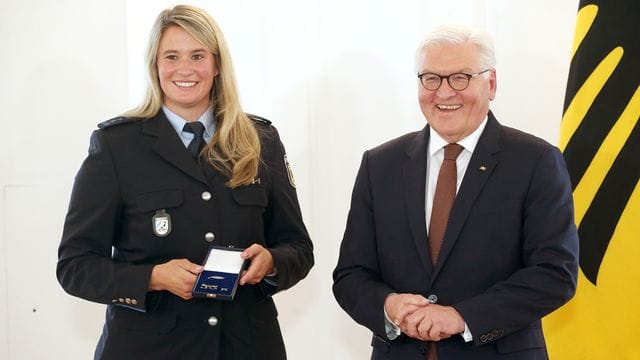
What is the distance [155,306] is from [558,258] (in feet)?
3.57

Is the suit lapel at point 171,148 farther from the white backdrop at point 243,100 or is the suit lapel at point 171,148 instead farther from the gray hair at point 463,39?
the white backdrop at point 243,100

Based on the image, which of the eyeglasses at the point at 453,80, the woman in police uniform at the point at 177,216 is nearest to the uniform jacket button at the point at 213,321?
the woman in police uniform at the point at 177,216

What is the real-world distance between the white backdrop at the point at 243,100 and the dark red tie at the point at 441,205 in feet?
4.01

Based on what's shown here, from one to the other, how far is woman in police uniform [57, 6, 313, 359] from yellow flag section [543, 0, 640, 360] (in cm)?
97

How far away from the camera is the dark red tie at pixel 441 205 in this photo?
83.7 inches

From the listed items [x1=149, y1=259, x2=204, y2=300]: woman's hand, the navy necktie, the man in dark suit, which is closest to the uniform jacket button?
[x1=149, y1=259, x2=204, y2=300]: woman's hand

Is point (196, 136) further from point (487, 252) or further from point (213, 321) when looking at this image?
point (487, 252)

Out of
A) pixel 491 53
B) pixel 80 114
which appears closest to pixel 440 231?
pixel 491 53

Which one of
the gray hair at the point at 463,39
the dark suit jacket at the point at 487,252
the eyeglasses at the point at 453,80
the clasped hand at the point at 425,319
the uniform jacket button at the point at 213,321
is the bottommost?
the uniform jacket button at the point at 213,321

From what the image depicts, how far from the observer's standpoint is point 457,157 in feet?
7.22

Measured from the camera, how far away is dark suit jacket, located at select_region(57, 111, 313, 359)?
220 cm

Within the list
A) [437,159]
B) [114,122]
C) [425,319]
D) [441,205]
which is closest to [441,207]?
[441,205]

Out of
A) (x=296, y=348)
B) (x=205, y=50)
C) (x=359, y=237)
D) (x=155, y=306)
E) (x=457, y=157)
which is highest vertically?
(x=205, y=50)

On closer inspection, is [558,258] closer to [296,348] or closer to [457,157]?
[457,157]
